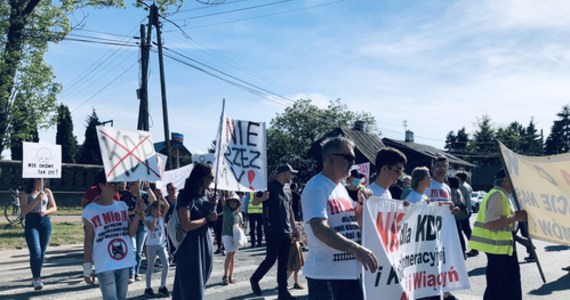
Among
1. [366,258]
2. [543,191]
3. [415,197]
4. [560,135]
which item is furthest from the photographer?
[560,135]

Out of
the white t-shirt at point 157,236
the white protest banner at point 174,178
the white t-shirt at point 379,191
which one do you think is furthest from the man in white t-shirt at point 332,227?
the white protest banner at point 174,178

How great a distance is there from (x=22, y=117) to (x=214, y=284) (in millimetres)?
12300

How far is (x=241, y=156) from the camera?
22.0 feet

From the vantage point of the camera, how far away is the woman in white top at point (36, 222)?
7.95 m

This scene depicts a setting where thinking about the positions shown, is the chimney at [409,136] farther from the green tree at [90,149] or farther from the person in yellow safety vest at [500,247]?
the person in yellow safety vest at [500,247]

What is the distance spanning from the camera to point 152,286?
8211 millimetres

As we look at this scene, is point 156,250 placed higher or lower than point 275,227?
lower

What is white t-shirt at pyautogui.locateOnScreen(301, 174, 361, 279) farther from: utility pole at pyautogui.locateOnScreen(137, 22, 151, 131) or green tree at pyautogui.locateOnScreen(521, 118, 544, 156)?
green tree at pyautogui.locateOnScreen(521, 118, 544, 156)

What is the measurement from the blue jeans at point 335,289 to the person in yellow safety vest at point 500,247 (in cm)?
217

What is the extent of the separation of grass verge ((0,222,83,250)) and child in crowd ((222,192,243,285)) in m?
7.91

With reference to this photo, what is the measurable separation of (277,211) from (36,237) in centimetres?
393

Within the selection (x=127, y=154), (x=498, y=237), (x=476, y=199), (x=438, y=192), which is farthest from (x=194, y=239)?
(x=476, y=199)

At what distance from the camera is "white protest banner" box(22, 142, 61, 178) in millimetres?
9008

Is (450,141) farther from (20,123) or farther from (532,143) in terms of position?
(20,123)
